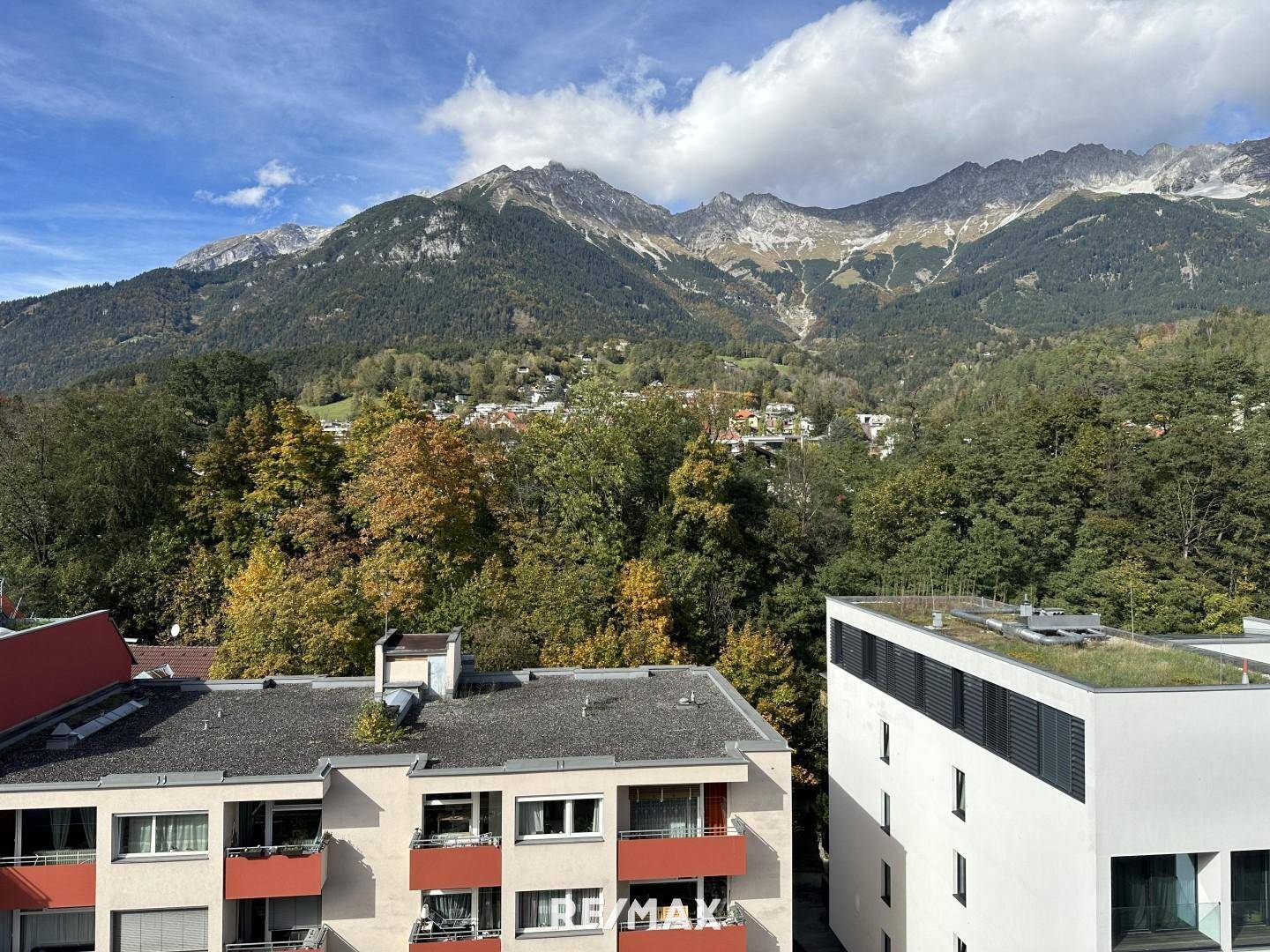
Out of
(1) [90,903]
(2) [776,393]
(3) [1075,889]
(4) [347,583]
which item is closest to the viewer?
(1) [90,903]

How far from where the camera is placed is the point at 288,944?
14.0 m

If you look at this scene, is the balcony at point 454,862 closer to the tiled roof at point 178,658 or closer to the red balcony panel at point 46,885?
the red balcony panel at point 46,885

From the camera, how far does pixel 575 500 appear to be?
Result: 119 feet

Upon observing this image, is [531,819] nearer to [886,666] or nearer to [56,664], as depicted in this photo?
[56,664]

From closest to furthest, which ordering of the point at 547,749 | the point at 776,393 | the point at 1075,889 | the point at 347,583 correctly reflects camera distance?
the point at 1075,889, the point at 547,749, the point at 347,583, the point at 776,393

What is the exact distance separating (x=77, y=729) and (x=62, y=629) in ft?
9.68

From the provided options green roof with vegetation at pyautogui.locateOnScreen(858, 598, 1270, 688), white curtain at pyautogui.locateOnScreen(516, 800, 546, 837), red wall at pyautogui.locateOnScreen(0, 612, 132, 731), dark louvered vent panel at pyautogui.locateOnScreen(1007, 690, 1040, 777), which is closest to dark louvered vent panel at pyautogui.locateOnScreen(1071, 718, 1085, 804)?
green roof with vegetation at pyautogui.locateOnScreen(858, 598, 1270, 688)

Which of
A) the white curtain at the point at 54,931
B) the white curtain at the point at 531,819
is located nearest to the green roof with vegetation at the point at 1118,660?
the white curtain at the point at 531,819

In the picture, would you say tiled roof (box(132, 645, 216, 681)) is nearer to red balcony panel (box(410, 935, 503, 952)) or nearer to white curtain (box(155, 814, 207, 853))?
white curtain (box(155, 814, 207, 853))

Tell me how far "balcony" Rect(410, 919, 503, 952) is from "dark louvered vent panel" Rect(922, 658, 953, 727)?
1161cm

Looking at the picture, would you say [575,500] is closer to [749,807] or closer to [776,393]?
[749,807]

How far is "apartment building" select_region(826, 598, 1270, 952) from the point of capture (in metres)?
13.9

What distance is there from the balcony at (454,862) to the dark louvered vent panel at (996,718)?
1075cm

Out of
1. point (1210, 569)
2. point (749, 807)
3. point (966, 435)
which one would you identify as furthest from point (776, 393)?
point (749, 807)
